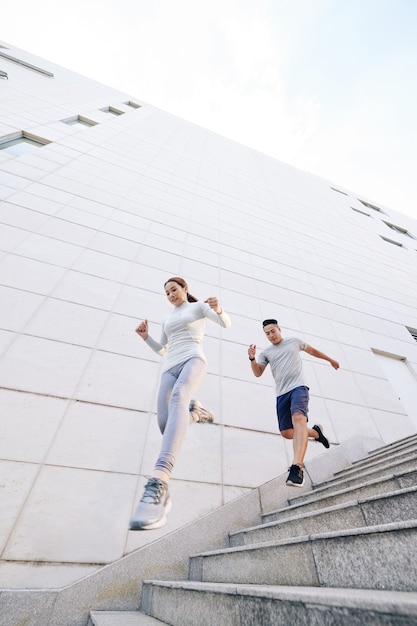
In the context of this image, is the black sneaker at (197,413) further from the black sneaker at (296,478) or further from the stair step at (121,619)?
the stair step at (121,619)

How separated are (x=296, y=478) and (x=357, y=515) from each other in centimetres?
67

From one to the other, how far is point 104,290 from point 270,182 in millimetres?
9109

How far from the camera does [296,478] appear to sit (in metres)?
2.00

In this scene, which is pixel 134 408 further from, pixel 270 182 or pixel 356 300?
pixel 270 182

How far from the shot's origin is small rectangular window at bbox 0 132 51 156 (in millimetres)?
5250

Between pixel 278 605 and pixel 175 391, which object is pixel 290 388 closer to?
pixel 175 391

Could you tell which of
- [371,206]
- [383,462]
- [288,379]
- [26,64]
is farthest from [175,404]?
[371,206]

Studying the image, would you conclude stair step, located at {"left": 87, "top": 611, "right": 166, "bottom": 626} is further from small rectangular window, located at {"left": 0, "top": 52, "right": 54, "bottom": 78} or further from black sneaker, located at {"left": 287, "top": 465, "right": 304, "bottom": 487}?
small rectangular window, located at {"left": 0, "top": 52, "right": 54, "bottom": 78}

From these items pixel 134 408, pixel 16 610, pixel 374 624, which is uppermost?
pixel 374 624

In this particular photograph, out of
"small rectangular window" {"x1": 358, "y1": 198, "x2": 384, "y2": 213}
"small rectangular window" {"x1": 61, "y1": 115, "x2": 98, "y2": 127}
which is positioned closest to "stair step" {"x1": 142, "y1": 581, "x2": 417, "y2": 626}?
"small rectangular window" {"x1": 61, "y1": 115, "x2": 98, "y2": 127}

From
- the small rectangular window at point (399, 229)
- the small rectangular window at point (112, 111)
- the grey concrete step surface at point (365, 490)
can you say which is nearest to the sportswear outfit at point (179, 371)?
the grey concrete step surface at point (365, 490)

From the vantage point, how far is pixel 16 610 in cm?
149

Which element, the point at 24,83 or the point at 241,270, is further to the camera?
the point at 24,83

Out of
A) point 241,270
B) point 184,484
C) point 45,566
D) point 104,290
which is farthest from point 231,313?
point 45,566
